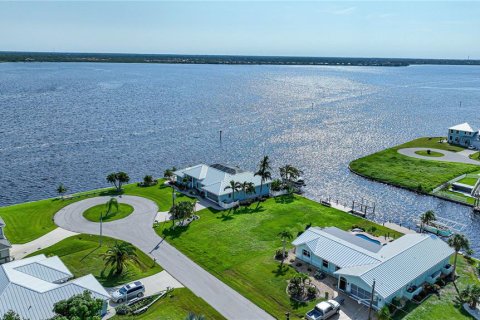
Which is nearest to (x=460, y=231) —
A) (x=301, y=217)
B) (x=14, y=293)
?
(x=301, y=217)

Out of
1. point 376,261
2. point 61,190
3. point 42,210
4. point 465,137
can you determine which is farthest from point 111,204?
point 465,137

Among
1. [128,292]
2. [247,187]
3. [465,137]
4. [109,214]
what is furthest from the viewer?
[465,137]

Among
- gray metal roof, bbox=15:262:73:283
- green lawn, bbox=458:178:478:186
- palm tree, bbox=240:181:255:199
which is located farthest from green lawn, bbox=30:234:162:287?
green lawn, bbox=458:178:478:186

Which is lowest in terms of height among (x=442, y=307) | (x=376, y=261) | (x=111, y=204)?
(x=442, y=307)

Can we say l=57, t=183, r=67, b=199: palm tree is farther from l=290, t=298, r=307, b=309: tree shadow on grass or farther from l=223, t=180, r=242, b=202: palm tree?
l=290, t=298, r=307, b=309: tree shadow on grass

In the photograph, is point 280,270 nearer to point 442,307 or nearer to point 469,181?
point 442,307

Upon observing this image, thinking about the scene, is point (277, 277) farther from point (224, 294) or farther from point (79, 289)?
point (79, 289)

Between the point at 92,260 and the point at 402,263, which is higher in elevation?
the point at 402,263
